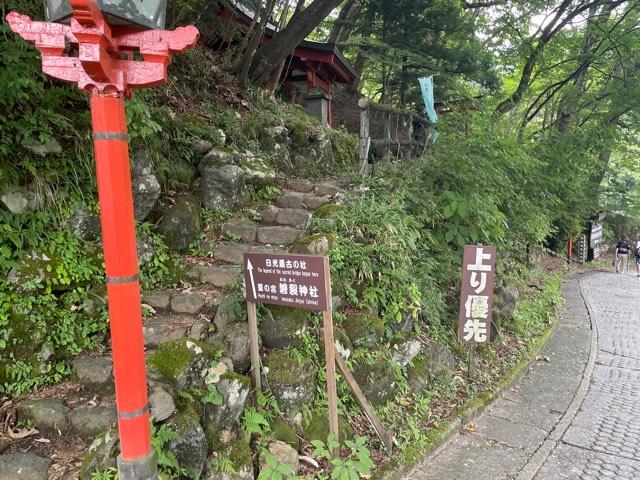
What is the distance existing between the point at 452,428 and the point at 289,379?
2328 mm

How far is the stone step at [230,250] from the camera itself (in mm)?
5094

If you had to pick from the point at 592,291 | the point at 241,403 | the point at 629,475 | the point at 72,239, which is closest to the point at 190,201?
the point at 72,239

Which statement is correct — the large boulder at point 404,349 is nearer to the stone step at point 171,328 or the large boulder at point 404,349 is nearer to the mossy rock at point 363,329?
the mossy rock at point 363,329

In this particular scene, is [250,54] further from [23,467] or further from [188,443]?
[23,467]

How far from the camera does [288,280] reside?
11.6ft

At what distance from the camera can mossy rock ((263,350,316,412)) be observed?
3777 mm

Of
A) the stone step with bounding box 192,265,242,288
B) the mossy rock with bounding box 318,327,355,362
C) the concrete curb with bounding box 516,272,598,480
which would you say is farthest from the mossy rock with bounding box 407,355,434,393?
the stone step with bounding box 192,265,242,288

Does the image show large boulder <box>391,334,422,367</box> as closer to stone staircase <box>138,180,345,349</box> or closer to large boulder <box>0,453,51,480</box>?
stone staircase <box>138,180,345,349</box>

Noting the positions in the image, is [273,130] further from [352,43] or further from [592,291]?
[592,291]

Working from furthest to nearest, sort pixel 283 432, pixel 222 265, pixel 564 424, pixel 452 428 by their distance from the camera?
1. pixel 564 424
2. pixel 222 265
3. pixel 452 428
4. pixel 283 432

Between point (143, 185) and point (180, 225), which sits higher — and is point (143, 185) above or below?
above

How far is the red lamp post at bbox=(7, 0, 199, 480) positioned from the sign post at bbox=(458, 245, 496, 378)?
466cm

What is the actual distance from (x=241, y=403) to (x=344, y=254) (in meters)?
2.13

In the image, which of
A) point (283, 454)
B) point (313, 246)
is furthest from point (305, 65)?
point (283, 454)
